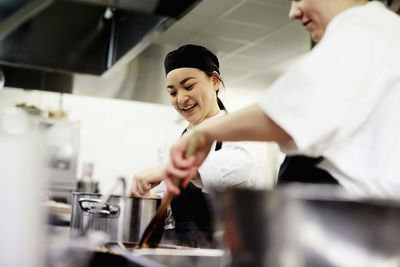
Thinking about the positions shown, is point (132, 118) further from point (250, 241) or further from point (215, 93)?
point (250, 241)

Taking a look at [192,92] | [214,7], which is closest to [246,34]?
[214,7]

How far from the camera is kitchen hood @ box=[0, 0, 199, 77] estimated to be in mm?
3484

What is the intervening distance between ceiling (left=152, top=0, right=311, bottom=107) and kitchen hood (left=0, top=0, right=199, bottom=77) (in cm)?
30

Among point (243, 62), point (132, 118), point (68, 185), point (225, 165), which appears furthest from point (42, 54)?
point (132, 118)

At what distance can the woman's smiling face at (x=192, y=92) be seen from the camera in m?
2.02

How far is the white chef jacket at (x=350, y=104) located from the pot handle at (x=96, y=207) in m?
0.60

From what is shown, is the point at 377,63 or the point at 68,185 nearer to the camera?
the point at 377,63

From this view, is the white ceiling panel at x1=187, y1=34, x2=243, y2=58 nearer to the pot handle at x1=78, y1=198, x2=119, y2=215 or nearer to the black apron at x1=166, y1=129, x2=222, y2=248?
the black apron at x1=166, y1=129, x2=222, y2=248

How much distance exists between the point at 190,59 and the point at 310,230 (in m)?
1.46

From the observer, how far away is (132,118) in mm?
8023

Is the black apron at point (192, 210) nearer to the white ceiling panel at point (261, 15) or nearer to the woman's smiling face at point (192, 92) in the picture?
the woman's smiling face at point (192, 92)

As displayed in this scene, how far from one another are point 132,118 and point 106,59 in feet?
12.3

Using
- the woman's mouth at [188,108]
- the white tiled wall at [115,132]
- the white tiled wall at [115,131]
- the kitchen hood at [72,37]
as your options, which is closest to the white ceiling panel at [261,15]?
the kitchen hood at [72,37]

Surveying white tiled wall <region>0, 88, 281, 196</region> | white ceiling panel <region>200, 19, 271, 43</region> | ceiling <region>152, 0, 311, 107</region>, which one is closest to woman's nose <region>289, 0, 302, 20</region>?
ceiling <region>152, 0, 311, 107</region>
